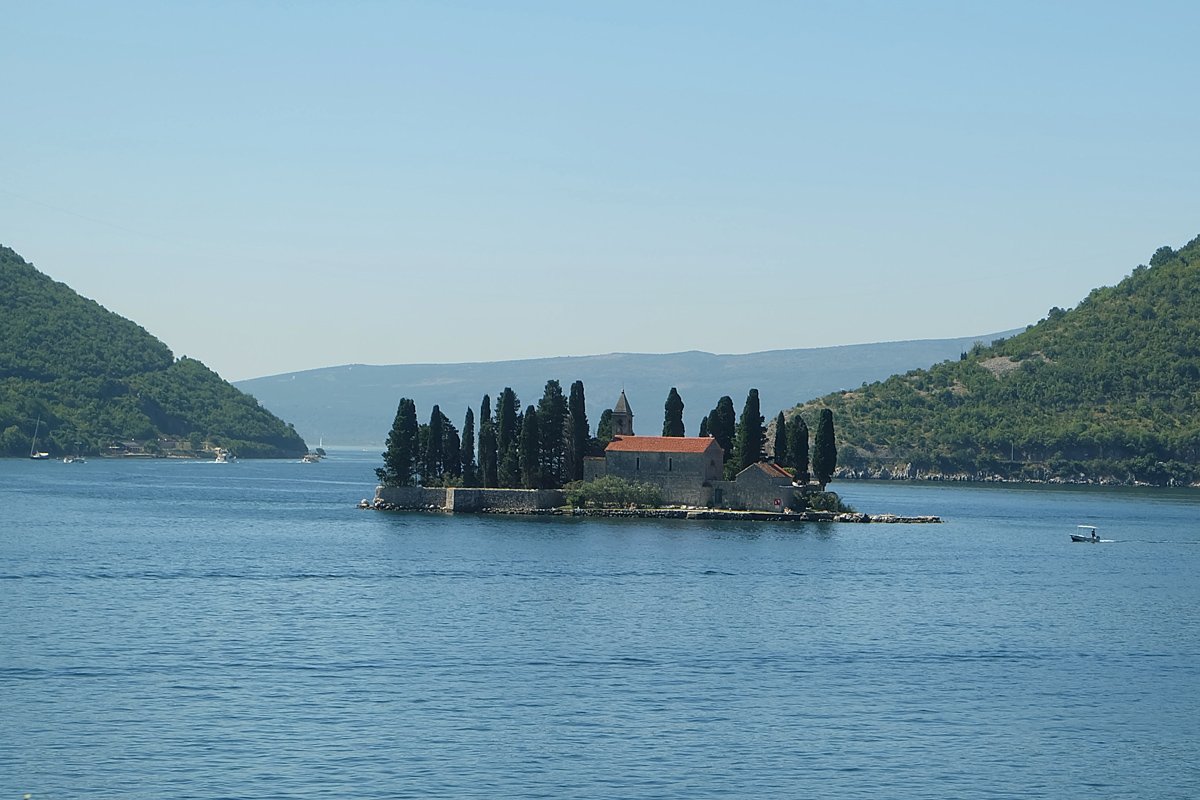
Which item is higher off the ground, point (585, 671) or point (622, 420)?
point (622, 420)

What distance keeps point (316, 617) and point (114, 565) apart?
22.0m

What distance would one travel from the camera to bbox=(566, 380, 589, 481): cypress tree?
11650cm

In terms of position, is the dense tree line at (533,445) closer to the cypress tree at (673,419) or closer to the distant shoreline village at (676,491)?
the cypress tree at (673,419)

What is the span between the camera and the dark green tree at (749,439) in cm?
11250

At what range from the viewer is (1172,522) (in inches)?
5586

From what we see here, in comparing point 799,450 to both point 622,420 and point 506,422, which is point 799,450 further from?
point 506,422

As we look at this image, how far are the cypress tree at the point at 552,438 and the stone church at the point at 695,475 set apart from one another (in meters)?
4.06

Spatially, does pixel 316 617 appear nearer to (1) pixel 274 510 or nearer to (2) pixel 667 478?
(2) pixel 667 478

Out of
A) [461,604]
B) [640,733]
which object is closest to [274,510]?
[461,604]

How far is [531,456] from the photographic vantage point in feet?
375

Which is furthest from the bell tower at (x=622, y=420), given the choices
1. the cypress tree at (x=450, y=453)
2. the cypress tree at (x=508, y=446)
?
the cypress tree at (x=450, y=453)

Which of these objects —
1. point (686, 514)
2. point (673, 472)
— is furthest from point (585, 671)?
point (673, 472)

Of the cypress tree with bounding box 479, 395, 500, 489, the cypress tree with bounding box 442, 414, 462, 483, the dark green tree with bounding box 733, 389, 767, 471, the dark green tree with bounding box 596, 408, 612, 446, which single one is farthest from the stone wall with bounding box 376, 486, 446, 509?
the dark green tree with bounding box 733, 389, 767, 471

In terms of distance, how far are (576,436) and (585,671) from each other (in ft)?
223
